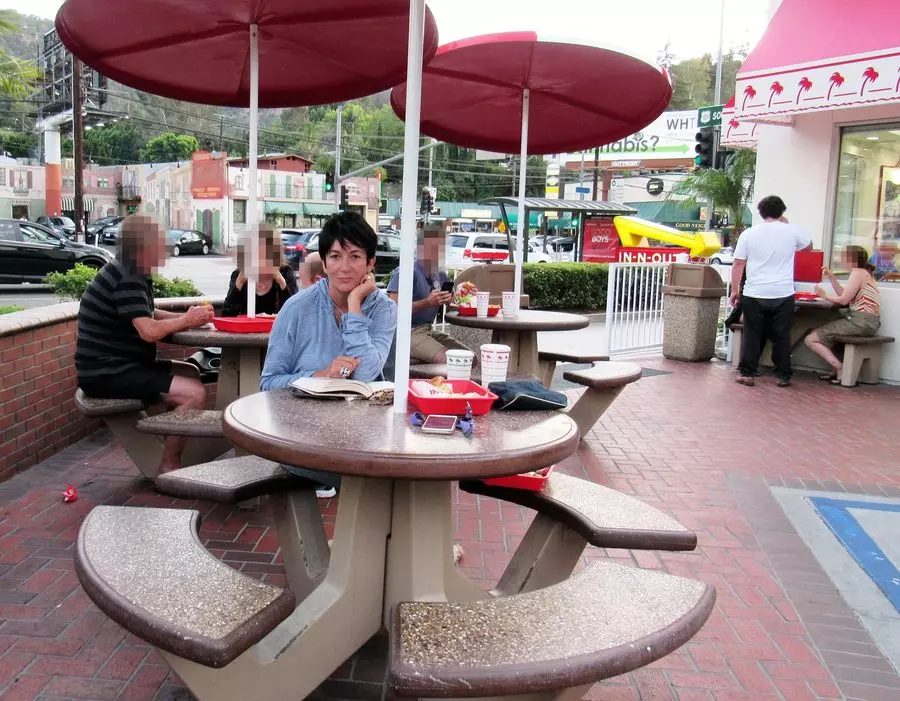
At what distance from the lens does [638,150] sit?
5031 cm

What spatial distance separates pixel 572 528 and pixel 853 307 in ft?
21.9

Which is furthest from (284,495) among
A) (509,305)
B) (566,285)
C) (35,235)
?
(35,235)

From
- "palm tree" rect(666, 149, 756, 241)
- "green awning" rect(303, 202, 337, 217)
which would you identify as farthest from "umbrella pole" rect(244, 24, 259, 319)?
"green awning" rect(303, 202, 337, 217)

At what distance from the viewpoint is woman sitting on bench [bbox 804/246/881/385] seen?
317 inches

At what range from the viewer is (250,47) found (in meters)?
4.86

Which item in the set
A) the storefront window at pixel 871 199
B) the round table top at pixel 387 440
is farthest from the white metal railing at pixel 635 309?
the round table top at pixel 387 440

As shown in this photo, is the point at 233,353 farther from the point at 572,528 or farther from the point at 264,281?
the point at 572,528

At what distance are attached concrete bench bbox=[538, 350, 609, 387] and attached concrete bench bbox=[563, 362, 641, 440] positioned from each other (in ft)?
0.30

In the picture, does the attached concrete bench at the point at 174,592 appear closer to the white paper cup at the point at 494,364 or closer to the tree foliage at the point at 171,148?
the white paper cup at the point at 494,364

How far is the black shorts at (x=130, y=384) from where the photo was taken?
425 centimetres

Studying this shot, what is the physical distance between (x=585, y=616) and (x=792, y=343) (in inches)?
307

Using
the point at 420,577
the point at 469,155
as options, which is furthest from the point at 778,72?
the point at 469,155

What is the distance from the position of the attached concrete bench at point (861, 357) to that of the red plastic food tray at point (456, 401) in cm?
677

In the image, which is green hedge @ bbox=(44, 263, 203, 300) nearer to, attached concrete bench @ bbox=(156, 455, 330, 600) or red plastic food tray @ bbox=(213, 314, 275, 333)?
red plastic food tray @ bbox=(213, 314, 275, 333)
